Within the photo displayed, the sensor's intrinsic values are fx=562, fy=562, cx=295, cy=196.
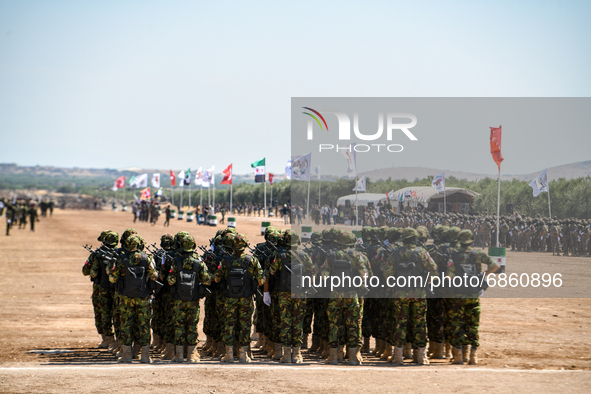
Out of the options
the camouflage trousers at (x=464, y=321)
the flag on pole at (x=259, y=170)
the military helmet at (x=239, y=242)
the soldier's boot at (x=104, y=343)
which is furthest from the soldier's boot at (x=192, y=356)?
the flag on pole at (x=259, y=170)

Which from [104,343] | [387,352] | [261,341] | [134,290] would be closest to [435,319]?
[387,352]

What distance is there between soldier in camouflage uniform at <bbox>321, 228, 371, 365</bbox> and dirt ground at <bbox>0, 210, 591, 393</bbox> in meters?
0.36

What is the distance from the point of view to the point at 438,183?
1493 cm

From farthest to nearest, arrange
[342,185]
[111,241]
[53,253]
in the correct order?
[53,253] < [342,185] < [111,241]

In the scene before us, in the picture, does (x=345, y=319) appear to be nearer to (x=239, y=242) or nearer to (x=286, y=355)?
(x=286, y=355)

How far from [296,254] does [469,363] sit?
3.08 m

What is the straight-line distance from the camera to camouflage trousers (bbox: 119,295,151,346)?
26.8 feet

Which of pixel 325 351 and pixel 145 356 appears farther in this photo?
pixel 325 351

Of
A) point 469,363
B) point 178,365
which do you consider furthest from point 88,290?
point 469,363

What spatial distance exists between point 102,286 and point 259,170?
31043 millimetres

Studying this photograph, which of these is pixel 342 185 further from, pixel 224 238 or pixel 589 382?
pixel 589 382

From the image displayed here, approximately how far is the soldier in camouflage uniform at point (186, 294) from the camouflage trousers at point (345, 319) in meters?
1.89

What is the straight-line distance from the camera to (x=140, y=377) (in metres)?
7.46

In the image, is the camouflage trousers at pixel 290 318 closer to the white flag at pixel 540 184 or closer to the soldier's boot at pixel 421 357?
the soldier's boot at pixel 421 357
